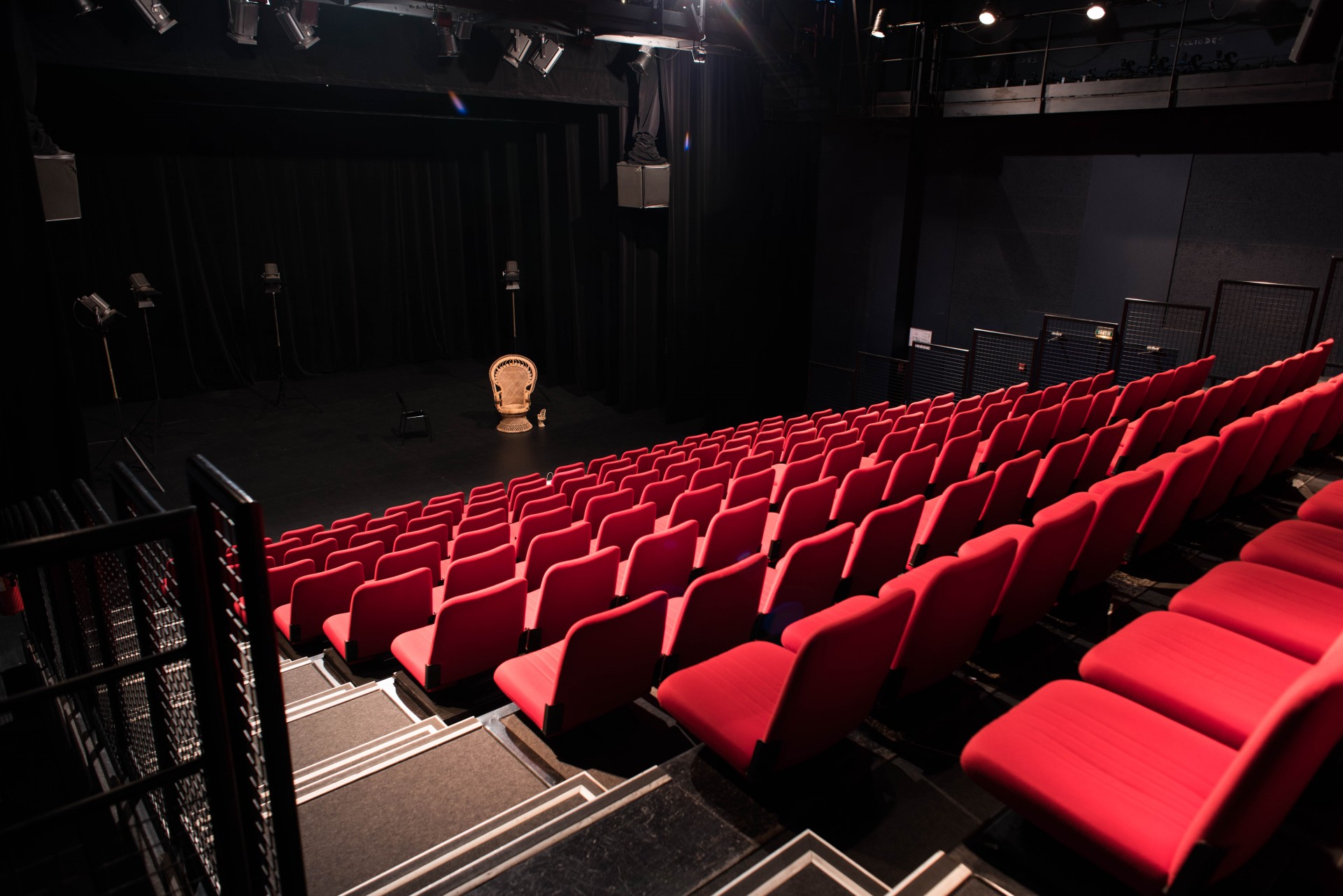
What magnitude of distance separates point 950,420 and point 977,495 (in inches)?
88.1

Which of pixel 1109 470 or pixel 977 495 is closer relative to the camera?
pixel 977 495

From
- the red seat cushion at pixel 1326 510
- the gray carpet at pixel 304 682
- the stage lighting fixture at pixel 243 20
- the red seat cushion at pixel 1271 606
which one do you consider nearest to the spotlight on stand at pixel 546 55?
the stage lighting fixture at pixel 243 20

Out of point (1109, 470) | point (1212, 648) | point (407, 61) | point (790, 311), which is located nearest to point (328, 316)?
point (407, 61)

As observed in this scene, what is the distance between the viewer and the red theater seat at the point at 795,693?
199cm

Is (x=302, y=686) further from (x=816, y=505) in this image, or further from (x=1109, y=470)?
(x=1109, y=470)

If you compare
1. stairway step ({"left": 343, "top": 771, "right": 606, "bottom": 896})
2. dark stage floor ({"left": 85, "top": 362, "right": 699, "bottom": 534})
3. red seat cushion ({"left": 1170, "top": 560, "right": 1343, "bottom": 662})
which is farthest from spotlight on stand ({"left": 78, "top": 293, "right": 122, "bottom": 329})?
red seat cushion ({"left": 1170, "top": 560, "right": 1343, "bottom": 662})

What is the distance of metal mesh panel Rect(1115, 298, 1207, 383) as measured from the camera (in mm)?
9203

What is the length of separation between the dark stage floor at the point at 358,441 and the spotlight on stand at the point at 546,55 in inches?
160

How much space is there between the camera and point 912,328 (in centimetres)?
1190

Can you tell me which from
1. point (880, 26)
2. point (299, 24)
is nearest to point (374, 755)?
point (299, 24)

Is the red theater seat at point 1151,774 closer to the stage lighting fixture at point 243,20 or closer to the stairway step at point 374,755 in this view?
the stairway step at point 374,755

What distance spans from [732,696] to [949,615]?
669mm

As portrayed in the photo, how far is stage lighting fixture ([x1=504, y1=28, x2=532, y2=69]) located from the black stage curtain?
1.80m

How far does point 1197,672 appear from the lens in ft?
7.40
